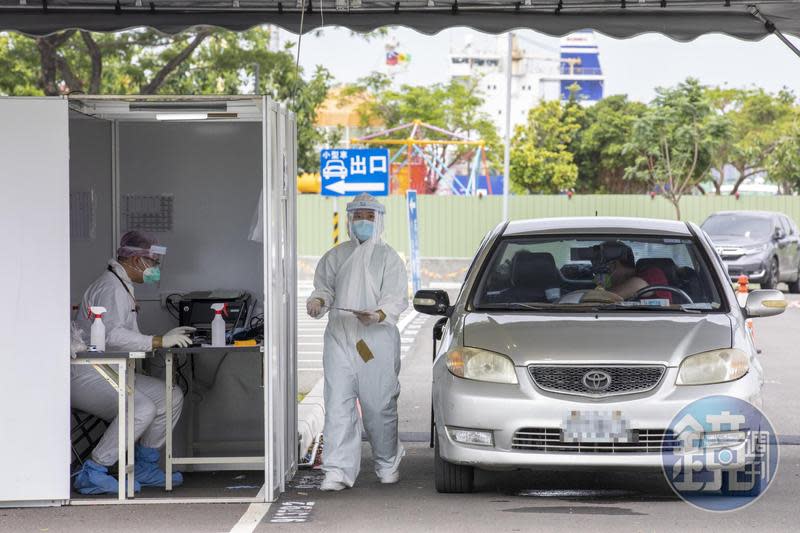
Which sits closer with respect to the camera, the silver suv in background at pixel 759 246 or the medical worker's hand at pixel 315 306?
the medical worker's hand at pixel 315 306

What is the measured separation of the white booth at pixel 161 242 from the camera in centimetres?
780

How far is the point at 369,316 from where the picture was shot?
8.30 meters

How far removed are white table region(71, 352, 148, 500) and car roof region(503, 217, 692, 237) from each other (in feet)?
8.97

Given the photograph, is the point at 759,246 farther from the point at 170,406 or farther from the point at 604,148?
the point at 604,148

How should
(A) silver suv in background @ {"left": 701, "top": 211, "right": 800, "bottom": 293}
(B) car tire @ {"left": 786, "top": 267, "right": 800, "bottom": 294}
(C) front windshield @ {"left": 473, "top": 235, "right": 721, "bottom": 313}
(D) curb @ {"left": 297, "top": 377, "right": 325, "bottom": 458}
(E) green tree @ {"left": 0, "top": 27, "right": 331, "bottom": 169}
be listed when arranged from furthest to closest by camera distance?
1. (B) car tire @ {"left": 786, "top": 267, "right": 800, "bottom": 294}
2. (A) silver suv in background @ {"left": 701, "top": 211, "right": 800, "bottom": 293}
3. (E) green tree @ {"left": 0, "top": 27, "right": 331, "bottom": 169}
4. (D) curb @ {"left": 297, "top": 377, "right": 325, "bottom": 458}
5. (C) front windshield @ {"left": 473, "top": 235, "right": 721, "bottom": 313}

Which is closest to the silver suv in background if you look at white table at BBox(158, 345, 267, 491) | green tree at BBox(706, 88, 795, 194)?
white table at BBox(158, 345, 267, 491)

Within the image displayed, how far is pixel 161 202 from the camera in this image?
1023 centimetres

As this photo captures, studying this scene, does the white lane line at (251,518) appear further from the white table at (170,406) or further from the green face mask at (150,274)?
the green face mask at (150,274)

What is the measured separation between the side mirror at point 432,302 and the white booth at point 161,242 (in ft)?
2.85

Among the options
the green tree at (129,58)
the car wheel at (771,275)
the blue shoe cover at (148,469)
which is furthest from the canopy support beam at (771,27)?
the car wheel at (771,275)

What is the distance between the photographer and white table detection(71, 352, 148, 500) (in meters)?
8.05

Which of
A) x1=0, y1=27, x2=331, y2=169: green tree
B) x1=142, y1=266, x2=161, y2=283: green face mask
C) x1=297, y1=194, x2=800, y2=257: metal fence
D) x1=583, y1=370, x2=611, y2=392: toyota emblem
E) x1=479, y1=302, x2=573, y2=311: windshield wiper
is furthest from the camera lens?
x1=297, y1=194, x2=800, y2=257: metal fence

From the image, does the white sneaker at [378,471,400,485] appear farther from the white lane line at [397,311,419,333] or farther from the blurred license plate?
the white lane line at [397,311,419,333]

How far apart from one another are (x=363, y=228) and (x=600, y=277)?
169cm
